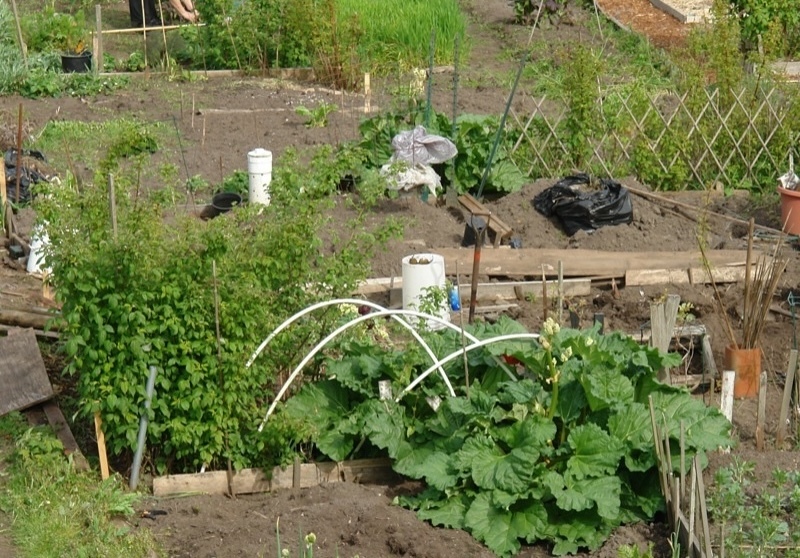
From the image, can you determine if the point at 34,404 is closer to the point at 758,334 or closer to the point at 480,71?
the point at 758,334

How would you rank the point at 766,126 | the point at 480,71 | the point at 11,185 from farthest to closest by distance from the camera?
the point at 480,71, the point at 766,126, the point at 11,185

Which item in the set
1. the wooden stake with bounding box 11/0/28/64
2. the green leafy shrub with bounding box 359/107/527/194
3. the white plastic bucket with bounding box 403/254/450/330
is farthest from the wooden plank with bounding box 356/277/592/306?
the wooden stake with bounding box 11/0/28/64

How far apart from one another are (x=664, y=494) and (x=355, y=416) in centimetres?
143

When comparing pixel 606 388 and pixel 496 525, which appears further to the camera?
pixel 606 388

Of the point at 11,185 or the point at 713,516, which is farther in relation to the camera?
the point at 11,185

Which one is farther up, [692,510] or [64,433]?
[692,510]

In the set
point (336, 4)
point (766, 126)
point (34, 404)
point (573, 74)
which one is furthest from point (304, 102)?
point (34, 404)

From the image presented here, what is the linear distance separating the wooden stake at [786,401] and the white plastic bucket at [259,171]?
15.4 ft

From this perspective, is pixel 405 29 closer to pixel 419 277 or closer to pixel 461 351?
pixel 419 277

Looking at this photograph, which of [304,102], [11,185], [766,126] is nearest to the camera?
[11,185]

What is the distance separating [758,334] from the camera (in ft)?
21.4

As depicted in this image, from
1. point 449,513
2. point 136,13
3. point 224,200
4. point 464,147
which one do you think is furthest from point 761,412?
point 136,13

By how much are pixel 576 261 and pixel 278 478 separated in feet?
11.2

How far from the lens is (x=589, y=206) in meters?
9.32
